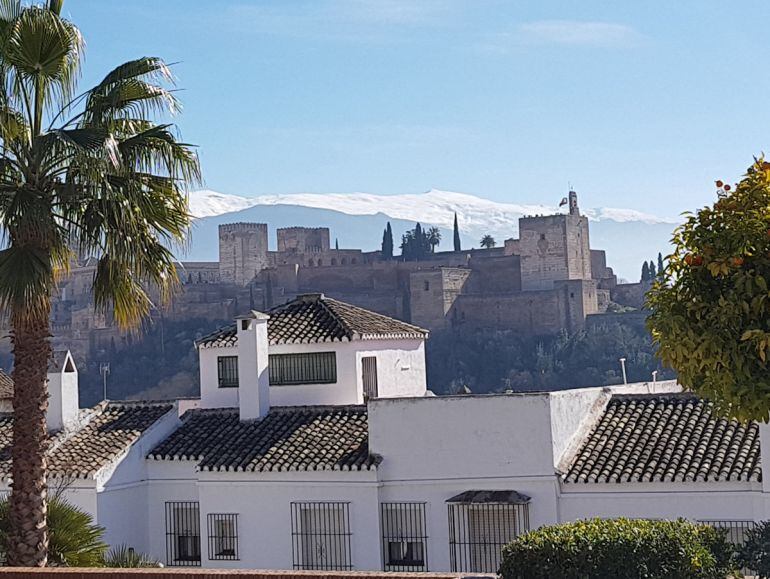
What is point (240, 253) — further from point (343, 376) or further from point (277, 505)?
point (277, 505)

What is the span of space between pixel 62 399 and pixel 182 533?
3.07 metres

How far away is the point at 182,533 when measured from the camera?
65.5 feet

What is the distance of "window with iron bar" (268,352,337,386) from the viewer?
21.7m

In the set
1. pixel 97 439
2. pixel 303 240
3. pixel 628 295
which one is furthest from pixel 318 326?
pixel 303 240

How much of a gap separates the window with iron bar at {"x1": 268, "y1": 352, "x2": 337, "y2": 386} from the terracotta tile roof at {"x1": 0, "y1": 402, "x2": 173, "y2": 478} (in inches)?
81.4

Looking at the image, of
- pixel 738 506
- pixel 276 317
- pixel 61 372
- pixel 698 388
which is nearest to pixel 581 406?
pixel 738 506

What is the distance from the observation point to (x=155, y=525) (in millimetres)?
20062

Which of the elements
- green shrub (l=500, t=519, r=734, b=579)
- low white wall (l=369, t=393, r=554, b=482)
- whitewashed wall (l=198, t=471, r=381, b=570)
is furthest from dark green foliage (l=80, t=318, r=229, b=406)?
green shrub (l=500, t=519, r=734, b=579)

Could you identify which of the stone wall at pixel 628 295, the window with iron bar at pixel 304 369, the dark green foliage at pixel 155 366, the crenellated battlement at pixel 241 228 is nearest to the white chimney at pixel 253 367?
the window with iron bar at pixel 304 369

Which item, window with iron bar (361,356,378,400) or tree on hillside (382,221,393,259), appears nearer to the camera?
window with iron bar (361,356,378,400)

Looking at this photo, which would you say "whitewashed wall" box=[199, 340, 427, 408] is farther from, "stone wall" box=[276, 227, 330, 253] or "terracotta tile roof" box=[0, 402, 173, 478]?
"stone wall" box=[276, 227, 330, 253]

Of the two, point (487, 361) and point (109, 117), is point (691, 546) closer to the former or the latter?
point (109, 117)

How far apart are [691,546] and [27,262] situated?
19.0 ft

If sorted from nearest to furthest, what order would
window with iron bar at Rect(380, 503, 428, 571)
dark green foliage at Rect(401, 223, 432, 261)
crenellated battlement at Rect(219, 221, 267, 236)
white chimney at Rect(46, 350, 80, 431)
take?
window with iron bar at Rect(380, 503, 428, 571) → white chimney at Rect(46, 350, 80, 431) → dark green foliage at Rect(401, 223, 432, 261) → crenellated battlement at Rect(219, 221, 267, 236)
